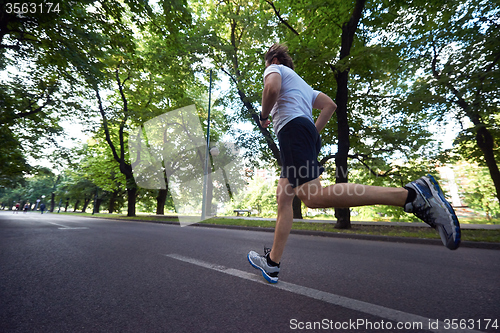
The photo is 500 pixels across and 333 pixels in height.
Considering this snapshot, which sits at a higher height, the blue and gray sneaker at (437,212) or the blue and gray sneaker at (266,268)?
the blue and gray sneaker at (437,212)

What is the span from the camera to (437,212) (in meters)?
1.86

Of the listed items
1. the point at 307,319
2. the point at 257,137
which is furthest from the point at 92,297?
the point at 257,137

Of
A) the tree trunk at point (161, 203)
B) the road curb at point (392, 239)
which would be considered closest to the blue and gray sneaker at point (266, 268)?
the road curb at point (392, 239)

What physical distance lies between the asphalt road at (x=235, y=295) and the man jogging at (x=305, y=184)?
1.58ft

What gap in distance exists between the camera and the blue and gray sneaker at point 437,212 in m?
1.82

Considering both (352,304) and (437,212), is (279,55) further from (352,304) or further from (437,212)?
(352,304)

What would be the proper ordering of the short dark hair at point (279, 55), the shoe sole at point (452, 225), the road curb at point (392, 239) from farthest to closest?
the road curb at point (392, 239) < the short dark hair at point (279, 55) < the shoe sole at point (452, 225)

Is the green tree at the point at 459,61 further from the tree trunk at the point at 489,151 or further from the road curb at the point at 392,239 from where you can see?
the road curb at the point at 392,239

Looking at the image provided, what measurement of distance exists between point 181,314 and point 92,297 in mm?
865

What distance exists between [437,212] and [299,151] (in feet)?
3.70

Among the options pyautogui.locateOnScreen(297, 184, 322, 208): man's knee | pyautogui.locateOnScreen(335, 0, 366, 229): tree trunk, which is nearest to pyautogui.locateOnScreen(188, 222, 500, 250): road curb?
pyautogui.locateOnScreen(335, 0, 366, 229): tree trunk

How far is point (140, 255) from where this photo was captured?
3.75 m

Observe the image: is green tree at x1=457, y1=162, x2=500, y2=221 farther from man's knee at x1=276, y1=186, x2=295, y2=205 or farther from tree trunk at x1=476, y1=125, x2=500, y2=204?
man's knee at x1=276, y1=186, x2=295, y2=205

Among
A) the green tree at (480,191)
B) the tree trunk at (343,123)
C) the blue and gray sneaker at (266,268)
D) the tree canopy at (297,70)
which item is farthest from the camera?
the green tree at (480,191)
